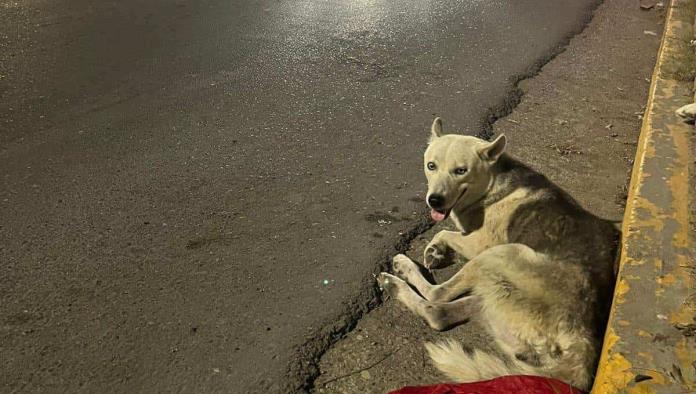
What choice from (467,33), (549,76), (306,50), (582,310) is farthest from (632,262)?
(467,33)

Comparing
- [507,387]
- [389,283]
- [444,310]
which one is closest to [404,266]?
[389,283]

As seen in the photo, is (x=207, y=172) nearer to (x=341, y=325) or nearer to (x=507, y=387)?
(x=341, y=325)

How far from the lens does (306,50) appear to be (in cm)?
730

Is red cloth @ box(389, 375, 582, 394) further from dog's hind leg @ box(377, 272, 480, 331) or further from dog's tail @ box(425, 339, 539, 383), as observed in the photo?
dog's hind leg @ box(377, 272, 480, 331)

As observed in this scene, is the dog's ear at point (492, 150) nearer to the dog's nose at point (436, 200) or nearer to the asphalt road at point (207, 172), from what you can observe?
the dog's nose at point (436, 200)

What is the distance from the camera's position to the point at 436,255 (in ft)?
13.0

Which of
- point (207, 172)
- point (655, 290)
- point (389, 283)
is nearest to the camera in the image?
point (655, 290)

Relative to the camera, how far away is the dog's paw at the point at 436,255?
3.96 m

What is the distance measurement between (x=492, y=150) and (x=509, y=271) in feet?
3.09

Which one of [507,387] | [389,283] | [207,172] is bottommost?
[207,172]

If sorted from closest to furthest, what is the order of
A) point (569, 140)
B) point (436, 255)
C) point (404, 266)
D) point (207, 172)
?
point (404, 266), point (436, 255), point (207, 172), point (569, 140)

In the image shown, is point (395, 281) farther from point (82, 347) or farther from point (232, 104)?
point (232, 104)

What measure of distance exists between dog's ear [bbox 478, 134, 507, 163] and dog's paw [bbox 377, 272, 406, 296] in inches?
37.1

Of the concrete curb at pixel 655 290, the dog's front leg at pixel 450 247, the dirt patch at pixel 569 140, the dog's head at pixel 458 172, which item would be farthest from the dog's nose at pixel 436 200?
the concrete curb at pixel 655 290
